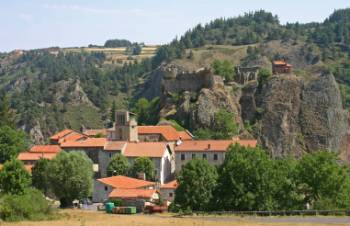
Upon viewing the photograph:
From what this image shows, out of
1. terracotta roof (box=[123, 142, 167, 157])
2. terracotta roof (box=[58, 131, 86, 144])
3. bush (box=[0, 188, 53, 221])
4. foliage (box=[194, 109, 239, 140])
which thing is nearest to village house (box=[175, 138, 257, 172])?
terracotta roof (box=[123, 142, 167, 157])

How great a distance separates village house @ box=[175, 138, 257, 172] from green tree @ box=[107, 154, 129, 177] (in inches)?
334

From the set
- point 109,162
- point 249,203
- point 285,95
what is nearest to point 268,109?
point 285,95

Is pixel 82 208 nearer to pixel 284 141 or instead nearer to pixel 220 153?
pixel 220 153

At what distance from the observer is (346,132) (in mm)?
136875

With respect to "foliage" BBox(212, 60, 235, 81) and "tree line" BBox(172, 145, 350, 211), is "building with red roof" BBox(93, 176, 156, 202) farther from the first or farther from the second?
"foliage" BBox(212, 60, 235, 81)

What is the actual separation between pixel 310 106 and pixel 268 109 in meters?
9.02

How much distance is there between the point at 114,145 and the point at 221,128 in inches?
911

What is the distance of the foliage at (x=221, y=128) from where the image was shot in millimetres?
120688

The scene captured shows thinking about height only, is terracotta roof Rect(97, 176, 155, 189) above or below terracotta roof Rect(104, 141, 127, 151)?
below

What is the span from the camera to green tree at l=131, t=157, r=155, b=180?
328ft

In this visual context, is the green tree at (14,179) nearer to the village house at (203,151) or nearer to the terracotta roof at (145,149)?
the terracotta roof at (145,149)

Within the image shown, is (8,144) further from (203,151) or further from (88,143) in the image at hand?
(203,151)

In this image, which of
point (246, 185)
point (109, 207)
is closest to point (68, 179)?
point (109, 207)

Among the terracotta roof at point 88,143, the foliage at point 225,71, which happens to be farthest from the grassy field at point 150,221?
the foliage at point 225,71
